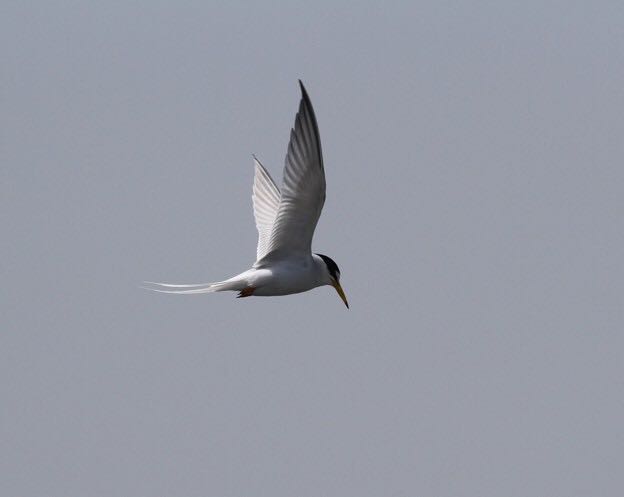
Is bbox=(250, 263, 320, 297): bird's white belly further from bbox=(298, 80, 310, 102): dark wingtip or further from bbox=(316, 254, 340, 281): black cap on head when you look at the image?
bbox=(298, 80, 310, 102): dark wingtip

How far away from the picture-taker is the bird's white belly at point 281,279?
1388 cm

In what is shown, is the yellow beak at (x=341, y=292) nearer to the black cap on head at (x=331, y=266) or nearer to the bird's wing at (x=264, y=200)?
the black cap on head at (x=331, y=266)

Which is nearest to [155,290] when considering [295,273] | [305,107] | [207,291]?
[207,291]

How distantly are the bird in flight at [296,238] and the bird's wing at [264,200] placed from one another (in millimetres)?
1539

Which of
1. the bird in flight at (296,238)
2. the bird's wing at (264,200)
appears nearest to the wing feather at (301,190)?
the bird in flight at (296,238)

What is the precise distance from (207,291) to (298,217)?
1.53 metres

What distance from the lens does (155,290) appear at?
44.2 ft

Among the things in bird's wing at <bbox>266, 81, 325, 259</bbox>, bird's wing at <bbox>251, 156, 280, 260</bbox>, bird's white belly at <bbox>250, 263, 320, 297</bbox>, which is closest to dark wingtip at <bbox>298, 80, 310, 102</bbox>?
bird's wing at <bbox>266, 81, 325, 259</bbox>

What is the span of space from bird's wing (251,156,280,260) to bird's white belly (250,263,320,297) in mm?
1940

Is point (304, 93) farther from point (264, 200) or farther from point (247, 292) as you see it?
point (264, 200)

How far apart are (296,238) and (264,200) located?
8.88ft

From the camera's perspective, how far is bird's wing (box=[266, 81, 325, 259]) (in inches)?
486

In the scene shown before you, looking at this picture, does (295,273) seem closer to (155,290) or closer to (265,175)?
(155,290)

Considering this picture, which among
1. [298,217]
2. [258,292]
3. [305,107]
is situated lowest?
[258,292]
